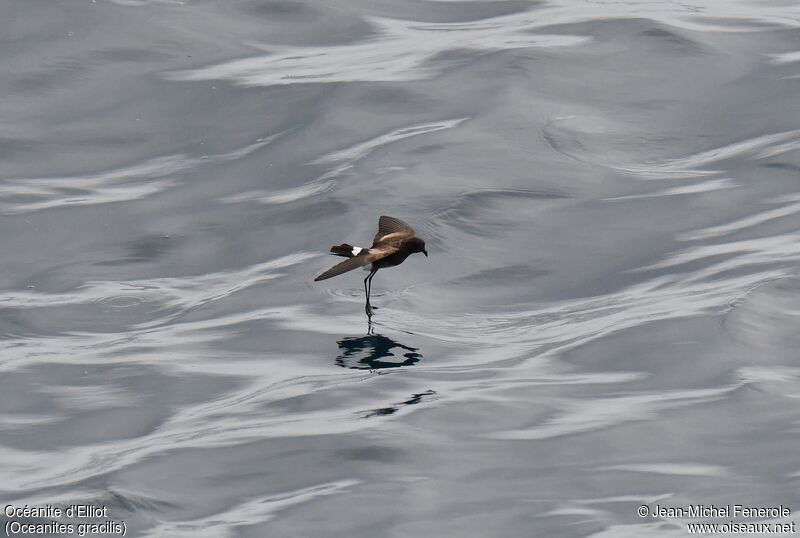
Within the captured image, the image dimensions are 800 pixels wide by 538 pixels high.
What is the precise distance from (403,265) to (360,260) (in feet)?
5.28

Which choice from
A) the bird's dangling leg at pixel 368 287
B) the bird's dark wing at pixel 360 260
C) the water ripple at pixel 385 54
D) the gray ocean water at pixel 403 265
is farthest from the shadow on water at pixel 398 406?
the water ripple at pixel 385 54

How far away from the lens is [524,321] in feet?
37.0

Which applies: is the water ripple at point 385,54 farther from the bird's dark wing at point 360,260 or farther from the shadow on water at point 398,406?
the shadow on water at point 398,406

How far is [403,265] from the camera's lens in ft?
41.0

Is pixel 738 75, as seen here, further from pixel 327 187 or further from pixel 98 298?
pixel 98 298

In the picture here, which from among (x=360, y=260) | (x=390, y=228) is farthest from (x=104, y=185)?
(x=360, y=260)

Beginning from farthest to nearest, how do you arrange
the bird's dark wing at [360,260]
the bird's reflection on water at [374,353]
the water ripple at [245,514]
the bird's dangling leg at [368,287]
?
the bird's dangling leg at [368,287] → the bird's dark wing at [360,260] → the bird's reflection on water at [374,353] → the water ripple at [245,514]

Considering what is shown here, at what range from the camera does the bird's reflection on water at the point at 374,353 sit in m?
10.2

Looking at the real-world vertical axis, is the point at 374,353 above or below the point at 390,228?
below

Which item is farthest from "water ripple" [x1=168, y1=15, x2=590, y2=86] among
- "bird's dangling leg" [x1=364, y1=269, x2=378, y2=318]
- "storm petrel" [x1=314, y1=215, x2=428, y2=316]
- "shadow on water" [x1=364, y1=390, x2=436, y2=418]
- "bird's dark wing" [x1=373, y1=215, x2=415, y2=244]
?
A: "shadow on water" [x1=364, y1=390, x2=436, y2=418]

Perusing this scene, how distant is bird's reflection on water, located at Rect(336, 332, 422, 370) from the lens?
10.2 metres

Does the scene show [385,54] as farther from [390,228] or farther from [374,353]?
[374,353]

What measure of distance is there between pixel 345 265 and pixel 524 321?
5.36 feet

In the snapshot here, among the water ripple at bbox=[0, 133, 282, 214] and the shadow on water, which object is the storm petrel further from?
the water ripple at bbox=[0, 133, 282, 214]
